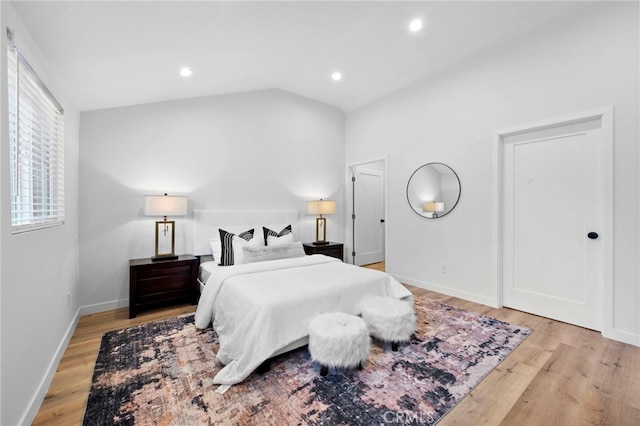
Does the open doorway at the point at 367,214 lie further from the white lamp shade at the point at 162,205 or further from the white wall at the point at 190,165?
the white lamp shade at the point at 162,205

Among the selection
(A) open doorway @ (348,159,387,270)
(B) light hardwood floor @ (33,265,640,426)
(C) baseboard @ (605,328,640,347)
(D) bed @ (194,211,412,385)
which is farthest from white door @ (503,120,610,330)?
(A) open doorway @ (348,159,387,270)

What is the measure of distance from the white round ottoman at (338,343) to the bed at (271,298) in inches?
8.0

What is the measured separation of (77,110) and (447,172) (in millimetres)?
4552

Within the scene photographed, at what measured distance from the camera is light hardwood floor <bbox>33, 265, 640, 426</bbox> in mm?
1619

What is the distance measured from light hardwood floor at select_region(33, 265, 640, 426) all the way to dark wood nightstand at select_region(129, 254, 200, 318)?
1.57ft

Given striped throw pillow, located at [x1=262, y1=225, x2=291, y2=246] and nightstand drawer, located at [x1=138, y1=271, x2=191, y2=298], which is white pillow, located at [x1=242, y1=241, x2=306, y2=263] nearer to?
striped throw pillow, located at [x1=262, y1=225, x2=291, y2=246]

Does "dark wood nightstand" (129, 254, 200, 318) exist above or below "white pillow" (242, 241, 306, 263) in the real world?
below

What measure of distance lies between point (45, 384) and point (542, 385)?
10.9ft

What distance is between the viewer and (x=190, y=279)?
3453 mm

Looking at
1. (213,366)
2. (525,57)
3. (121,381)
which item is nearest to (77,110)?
(121,381)

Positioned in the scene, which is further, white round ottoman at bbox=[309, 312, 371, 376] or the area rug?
white round ottoman at bbox=[309, 312, 371, 376]

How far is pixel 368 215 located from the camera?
5.81m

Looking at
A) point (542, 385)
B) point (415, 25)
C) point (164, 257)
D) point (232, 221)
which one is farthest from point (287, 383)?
point (415, 25)

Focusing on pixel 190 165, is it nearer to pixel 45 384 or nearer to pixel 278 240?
pixel 278 240
